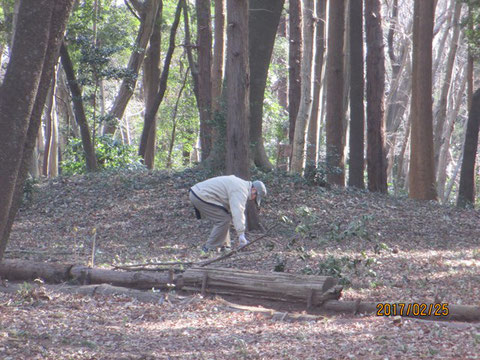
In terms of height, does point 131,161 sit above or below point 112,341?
above

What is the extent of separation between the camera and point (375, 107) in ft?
61.7

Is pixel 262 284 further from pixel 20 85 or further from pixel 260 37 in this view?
pixel 260 37

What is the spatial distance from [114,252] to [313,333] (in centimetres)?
580

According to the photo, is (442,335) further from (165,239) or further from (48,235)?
(48,235)

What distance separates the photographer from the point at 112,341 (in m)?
6.22

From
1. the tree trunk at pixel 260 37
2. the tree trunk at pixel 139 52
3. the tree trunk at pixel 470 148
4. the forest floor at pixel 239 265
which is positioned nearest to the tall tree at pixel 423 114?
the tree trunk at pixel 470 148

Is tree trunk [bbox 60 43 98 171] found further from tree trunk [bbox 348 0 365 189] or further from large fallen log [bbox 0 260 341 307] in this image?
large fallen log [bbox 0 260 341 307]

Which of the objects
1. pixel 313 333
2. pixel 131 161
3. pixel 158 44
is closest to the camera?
pixel 313 333

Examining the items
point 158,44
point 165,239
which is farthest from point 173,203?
point 158,44

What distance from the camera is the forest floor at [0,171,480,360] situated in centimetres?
603

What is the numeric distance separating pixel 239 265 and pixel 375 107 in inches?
417

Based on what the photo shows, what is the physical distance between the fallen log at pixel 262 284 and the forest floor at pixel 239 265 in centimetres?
22
